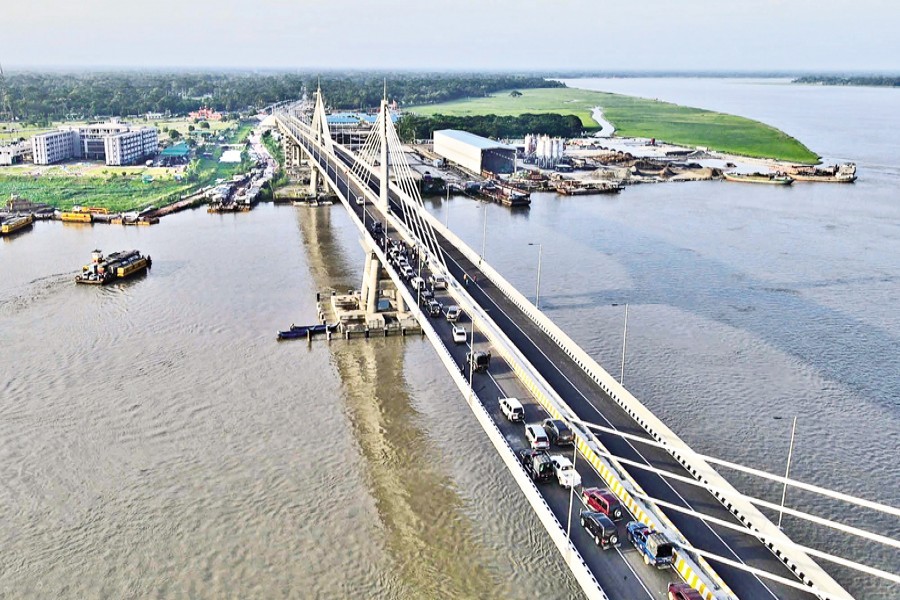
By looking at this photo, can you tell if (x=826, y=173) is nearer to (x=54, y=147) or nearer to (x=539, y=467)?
(x=539, y=467)

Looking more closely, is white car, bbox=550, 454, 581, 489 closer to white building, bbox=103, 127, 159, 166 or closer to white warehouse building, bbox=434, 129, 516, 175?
white warehouse building, bbox=434, 129, 516, 175

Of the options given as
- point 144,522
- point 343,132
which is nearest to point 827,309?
point 144,522

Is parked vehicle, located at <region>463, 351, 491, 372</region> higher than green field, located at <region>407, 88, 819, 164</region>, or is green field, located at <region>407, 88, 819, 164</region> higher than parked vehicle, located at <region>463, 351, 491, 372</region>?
green field, located at <region>407, 88, 819, 164</region>

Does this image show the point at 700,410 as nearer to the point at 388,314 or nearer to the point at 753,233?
the point at 388,314

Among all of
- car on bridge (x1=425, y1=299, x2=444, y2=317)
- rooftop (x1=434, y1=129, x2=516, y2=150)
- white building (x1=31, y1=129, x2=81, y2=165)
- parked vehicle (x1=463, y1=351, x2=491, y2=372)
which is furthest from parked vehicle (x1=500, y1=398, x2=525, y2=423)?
white building (x1=31, y1=129, x2=81, y2=165)

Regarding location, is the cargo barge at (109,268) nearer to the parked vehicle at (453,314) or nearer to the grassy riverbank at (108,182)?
the grassy riverbank at (108,182)

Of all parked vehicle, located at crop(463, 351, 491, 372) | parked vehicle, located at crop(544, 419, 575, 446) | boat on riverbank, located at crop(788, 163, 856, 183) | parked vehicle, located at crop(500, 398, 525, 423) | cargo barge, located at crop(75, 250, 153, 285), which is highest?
boat on riverbank, located at crop(788, 163, 856, 183)

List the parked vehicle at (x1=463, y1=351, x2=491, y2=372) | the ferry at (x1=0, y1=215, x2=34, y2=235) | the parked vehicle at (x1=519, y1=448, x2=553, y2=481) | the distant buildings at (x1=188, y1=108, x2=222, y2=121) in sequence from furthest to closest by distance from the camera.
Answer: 1. the distant buildings at (x1=188, y1=108, x2=222, y2=121)
2. the ferry at (x1=0, y1=215, x2=34, y2=235)
3. the parked vehicle at (x1=463, y1=351, x2=491, y2=372)
4. the parked vehicle at (x1=519, y1=448, x2=553, y2=481)
